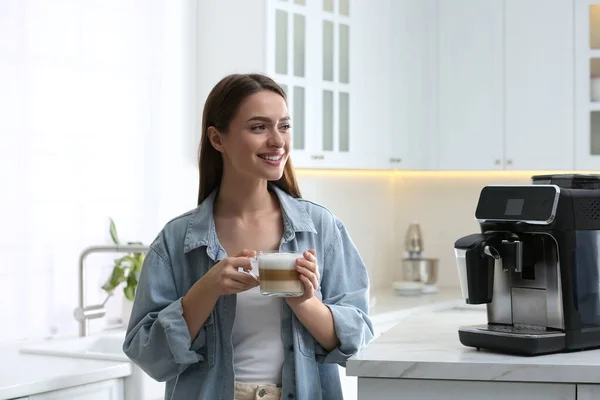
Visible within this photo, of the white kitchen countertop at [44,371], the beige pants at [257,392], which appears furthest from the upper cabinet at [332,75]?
the beige pants at [257,392]

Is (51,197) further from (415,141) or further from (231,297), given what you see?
(415,141)

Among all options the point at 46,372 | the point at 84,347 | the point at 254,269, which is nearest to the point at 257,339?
the point at 254,269

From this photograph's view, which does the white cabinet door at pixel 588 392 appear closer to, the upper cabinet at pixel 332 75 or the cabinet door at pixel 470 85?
the upper cabinet at pixel 332 75

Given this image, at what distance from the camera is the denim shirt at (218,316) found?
6.74ft

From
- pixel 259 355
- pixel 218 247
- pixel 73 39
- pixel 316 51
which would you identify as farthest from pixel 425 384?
pixel 316 51

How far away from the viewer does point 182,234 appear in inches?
85.1

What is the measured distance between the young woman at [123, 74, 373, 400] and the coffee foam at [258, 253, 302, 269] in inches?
2.6

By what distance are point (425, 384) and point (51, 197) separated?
6.05 ft

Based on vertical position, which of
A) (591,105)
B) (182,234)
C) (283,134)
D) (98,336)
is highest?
(591,105)

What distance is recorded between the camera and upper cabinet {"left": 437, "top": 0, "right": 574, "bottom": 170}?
4.85 meters

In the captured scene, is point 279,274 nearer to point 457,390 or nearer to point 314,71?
point 457,390

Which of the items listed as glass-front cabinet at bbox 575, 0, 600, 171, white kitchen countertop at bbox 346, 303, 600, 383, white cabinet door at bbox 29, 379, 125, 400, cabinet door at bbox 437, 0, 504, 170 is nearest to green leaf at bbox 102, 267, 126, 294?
white cabinet door at bbox 29, 379, 125, 400

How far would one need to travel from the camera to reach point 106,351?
3.28 meters

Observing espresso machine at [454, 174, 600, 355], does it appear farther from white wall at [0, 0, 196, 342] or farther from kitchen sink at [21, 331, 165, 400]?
white wall at [0, 0, 196, 342]
